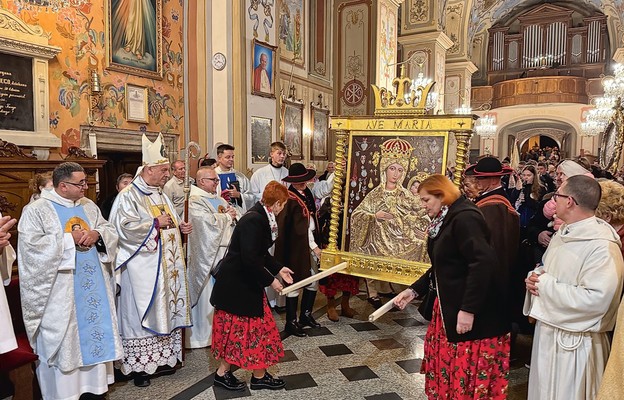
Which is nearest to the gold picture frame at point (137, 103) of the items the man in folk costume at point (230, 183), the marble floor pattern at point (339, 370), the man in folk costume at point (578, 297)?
the man in folk costume at point (230, 183)

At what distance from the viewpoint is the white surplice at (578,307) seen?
2.15 metres

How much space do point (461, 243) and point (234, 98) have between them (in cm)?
547

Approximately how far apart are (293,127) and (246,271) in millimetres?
8126

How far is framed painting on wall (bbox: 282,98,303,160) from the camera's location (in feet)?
35.2

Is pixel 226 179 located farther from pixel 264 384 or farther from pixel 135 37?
pixel 135 37

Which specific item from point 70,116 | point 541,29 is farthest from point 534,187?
point 541,29

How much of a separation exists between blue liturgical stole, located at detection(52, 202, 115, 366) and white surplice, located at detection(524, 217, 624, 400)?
8.90ft

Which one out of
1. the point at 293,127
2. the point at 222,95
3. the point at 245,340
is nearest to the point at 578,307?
the point at 245,340

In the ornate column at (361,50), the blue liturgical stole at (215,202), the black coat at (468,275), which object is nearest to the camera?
the black coat at (468,275)

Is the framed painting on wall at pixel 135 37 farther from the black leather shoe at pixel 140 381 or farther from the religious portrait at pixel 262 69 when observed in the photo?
the black leather shoe at pixel 140 381

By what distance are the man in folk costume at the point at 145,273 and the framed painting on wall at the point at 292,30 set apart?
7583 millimetres

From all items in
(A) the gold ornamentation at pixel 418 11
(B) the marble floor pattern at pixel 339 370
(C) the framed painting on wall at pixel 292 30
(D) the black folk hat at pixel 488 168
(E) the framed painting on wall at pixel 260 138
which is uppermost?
(A) the gold ornamentation at pixel 418 11

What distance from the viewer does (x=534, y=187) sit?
219 inches

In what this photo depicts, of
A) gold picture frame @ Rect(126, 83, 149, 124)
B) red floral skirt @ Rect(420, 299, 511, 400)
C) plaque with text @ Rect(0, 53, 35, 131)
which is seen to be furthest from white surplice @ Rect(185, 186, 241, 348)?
gold picture frame @ Rect(126, 83, 149, 124)
